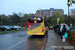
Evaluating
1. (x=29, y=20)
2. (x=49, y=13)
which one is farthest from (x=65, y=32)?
(x=49, y=13)

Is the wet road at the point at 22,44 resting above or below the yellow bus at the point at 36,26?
below

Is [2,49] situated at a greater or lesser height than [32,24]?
lesser

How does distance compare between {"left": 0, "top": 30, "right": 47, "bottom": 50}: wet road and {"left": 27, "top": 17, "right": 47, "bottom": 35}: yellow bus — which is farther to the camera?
{"left": 27, "top": 17, "right": 47, "bottom": 35}: yellow bus

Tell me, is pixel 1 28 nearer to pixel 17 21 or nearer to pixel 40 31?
pixel 40 31

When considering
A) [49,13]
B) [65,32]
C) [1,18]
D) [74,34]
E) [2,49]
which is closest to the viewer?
[2,49]

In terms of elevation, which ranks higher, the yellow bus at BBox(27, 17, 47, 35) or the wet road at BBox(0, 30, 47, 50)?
the yellow bus at BBox(27, 17, 47, 35)

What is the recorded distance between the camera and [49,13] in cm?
8069

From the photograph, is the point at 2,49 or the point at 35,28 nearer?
the point at 2,49

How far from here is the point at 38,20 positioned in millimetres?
14008

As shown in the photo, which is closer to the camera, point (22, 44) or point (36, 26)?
point (22, 44)

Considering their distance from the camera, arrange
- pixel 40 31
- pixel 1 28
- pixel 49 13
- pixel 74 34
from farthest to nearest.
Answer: pixel 49 13, pixel 1 28, pixel 40 31, pixel 74 34

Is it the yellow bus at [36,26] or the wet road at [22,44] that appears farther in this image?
the yellow bus at [36,26]

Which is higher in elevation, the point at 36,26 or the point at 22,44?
the point at 36,26

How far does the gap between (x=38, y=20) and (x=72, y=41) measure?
655cm
